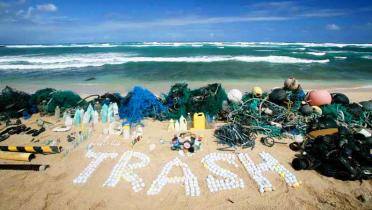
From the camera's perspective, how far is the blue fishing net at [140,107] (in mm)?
8445

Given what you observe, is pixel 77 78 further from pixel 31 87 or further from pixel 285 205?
pixel 285 205

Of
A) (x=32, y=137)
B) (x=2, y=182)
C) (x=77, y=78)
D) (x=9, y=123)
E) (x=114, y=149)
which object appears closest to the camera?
(x=2, y=182)

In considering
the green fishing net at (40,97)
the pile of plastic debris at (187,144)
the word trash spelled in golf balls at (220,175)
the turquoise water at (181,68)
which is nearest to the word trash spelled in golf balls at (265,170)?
the word trash spelled in golf balls at (220,175)

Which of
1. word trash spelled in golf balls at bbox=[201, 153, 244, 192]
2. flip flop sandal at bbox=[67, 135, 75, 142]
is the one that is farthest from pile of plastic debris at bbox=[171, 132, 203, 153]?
flip flop sandal at bbox=[67, 135, 75, 142]

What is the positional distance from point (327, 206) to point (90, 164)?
504 centimetres

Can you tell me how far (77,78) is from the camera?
1788 cm

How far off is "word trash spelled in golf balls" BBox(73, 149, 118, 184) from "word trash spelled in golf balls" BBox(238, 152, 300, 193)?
328 centimetres

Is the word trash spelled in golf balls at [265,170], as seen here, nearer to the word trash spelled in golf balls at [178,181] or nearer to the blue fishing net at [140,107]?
the word trash spelled in golf balls at [178,181]

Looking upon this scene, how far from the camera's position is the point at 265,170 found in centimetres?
548

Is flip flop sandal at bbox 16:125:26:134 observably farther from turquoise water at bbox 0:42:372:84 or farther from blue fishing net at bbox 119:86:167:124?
turquoise water at bbox 0:42:372:84

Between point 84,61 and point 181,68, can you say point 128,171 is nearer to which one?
point 181,68

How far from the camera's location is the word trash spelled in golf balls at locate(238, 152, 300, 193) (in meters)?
4.95

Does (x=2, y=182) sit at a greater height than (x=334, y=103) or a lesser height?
lesser

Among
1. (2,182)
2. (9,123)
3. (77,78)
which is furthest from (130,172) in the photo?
(77,78)
